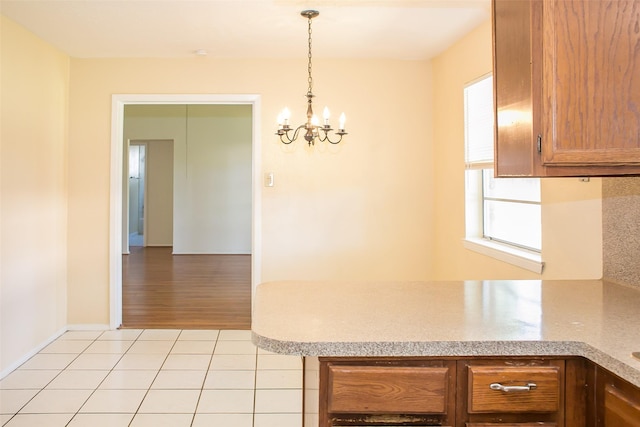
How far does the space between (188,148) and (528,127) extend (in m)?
8.17

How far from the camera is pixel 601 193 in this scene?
212 cm

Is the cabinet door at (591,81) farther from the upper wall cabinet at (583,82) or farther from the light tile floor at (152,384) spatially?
the light tile floor at (152,384)

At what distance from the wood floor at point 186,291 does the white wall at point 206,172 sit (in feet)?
1.45

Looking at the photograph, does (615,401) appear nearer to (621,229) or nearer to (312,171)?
(621,229)

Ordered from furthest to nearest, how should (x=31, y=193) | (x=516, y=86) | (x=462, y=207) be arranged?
(x=462, y=207) < (x=31, y=193) < (x=516, y=86)

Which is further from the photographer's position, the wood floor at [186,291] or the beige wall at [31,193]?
the wood floor at [186,291]

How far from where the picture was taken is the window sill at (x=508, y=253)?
8.91 ft

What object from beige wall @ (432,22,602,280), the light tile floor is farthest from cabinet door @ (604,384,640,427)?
the light tile floor

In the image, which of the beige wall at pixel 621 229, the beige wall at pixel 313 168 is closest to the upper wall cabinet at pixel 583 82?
the beige wall at pixel 621 229

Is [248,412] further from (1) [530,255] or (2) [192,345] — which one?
(1) [530,255]

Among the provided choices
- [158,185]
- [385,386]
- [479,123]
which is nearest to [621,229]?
[385,386]

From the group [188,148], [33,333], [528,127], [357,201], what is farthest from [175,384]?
[188,148]

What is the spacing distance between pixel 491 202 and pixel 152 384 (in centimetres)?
265

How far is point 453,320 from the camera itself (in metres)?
1.43
